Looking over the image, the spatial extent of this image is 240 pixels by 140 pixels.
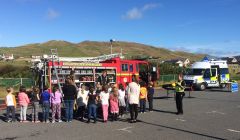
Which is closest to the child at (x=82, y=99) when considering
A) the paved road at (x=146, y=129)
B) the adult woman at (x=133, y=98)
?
the paved road at (x=146, y=129)

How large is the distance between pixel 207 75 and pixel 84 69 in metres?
14.4

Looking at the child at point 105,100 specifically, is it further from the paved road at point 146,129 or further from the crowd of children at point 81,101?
the paved road at point 146,129

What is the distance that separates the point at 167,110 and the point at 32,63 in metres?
9.18

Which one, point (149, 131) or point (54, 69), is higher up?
point (54, 69)

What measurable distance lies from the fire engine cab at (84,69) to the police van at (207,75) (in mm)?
Answer: 6283

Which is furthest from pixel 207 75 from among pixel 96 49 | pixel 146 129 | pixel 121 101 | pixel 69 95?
pixel 96 49

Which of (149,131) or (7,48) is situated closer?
(149,131)

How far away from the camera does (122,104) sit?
52.9ft

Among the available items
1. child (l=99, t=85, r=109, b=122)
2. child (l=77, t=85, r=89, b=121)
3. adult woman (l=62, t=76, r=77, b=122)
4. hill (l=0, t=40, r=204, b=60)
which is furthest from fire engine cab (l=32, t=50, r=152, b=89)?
hill (l=0, t=40, r=204, b=60)

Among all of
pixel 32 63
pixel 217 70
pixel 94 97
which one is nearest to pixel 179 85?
pixel 94 97

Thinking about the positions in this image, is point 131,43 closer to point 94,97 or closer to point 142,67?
point 142,67

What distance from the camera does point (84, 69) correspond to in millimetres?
23703

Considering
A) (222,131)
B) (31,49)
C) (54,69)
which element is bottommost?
(222,131)

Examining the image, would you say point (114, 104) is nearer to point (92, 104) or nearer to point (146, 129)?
point (92, 104)
